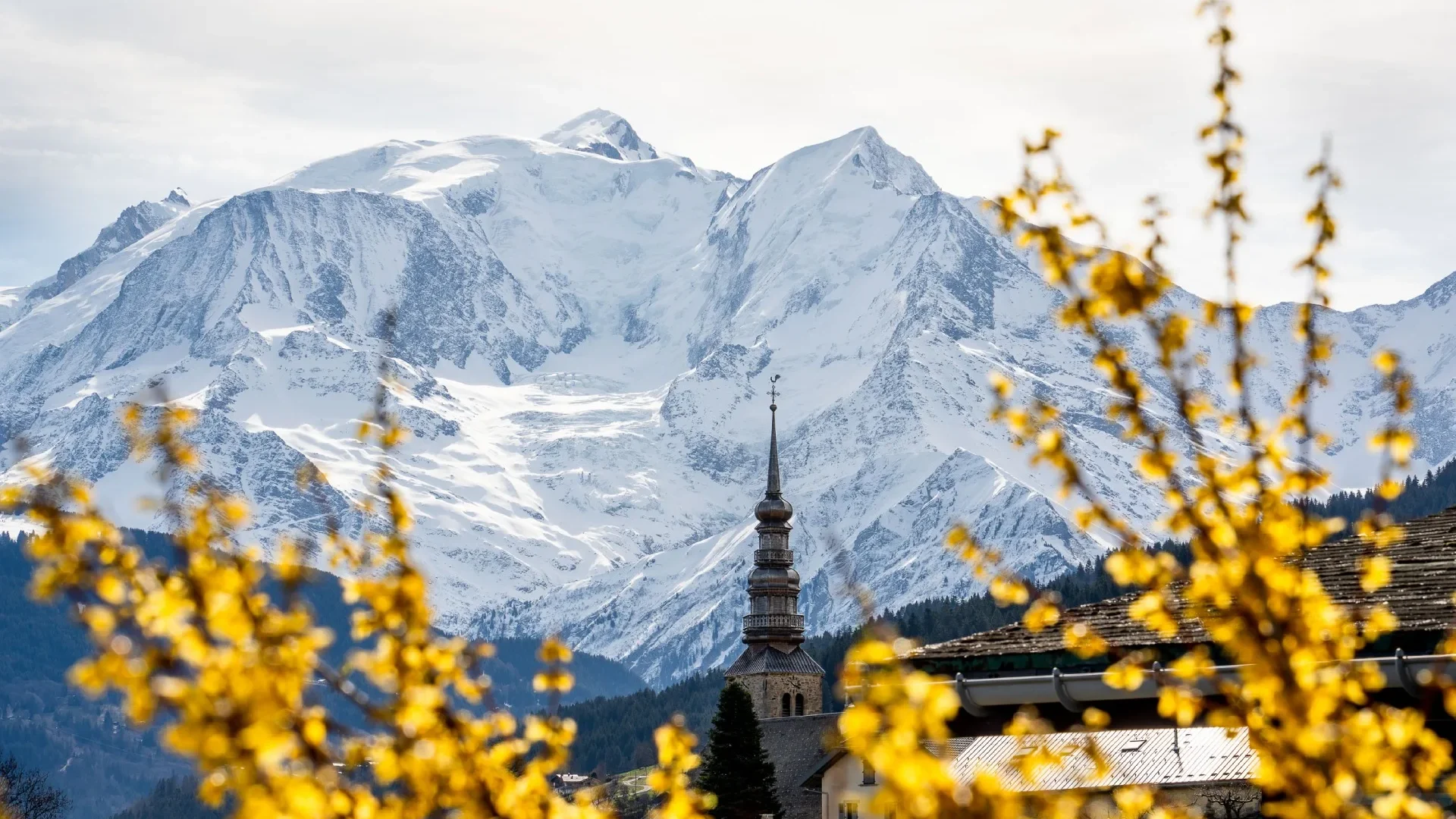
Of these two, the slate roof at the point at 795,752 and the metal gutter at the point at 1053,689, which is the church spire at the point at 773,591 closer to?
the slate roof at the point at 795,752

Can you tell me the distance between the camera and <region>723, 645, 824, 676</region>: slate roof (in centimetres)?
11175

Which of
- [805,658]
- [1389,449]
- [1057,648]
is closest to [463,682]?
[1389,449]

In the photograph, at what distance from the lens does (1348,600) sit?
15914 millimetres

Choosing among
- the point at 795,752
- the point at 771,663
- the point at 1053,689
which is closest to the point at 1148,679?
the point at 1053,689

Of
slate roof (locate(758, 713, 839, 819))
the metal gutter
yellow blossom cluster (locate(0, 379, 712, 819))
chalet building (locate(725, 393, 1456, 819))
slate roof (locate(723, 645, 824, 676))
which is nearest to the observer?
yellow blossom cluster (locate(0, 379, 712, 819))

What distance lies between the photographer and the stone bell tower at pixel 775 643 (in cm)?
11094

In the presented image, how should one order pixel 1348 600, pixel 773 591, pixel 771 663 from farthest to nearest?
1. pixel 773 591
2. pixel 771 663
3. pixel 1348 600

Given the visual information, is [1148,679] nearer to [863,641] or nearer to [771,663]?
[863,641]

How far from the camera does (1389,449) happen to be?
8164mm

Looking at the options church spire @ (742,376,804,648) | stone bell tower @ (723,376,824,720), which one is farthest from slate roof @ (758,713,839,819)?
church spire @ (742,376,804,648)

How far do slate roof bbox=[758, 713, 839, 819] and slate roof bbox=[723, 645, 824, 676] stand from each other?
462cm

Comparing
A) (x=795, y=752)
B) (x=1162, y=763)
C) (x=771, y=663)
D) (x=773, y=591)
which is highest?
(x=773, y=591)

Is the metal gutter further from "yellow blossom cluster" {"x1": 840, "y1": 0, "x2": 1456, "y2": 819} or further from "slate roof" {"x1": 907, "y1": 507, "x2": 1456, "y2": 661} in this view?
"yellow blossom cluster" {"x1": 840, "y1": 0, "x2": 1456, "y2": 819}

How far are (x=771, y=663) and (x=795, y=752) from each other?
976cm
